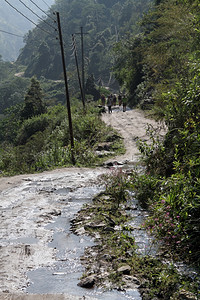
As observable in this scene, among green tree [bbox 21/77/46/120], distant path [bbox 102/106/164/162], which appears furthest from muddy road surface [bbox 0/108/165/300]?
green tree [bbox 21/77/46/120]

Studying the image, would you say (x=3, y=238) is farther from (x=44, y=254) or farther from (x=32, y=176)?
(x=32, y=176)

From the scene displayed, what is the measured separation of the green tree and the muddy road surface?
28.2 meters

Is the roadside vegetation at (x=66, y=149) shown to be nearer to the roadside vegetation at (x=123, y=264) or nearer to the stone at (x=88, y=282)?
the roadside vegetation at (x=123, y=264)

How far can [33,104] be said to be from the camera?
41.5 meters

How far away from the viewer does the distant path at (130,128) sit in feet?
53.4

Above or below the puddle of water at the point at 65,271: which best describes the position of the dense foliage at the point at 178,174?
above

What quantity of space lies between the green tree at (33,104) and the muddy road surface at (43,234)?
2817 centimetres

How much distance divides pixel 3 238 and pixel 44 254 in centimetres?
144

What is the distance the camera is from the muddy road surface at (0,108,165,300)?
5.54m

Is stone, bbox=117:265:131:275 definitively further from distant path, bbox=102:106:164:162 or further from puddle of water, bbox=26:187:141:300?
distant path, bbox=102:106:164:162

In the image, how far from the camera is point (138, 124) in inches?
910

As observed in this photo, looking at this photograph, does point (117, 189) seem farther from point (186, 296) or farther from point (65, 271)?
point (186, 296)

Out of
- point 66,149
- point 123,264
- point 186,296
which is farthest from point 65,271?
point 66,149

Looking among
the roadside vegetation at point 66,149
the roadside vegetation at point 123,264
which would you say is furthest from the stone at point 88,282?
the roadside vegetation at point 66,149
